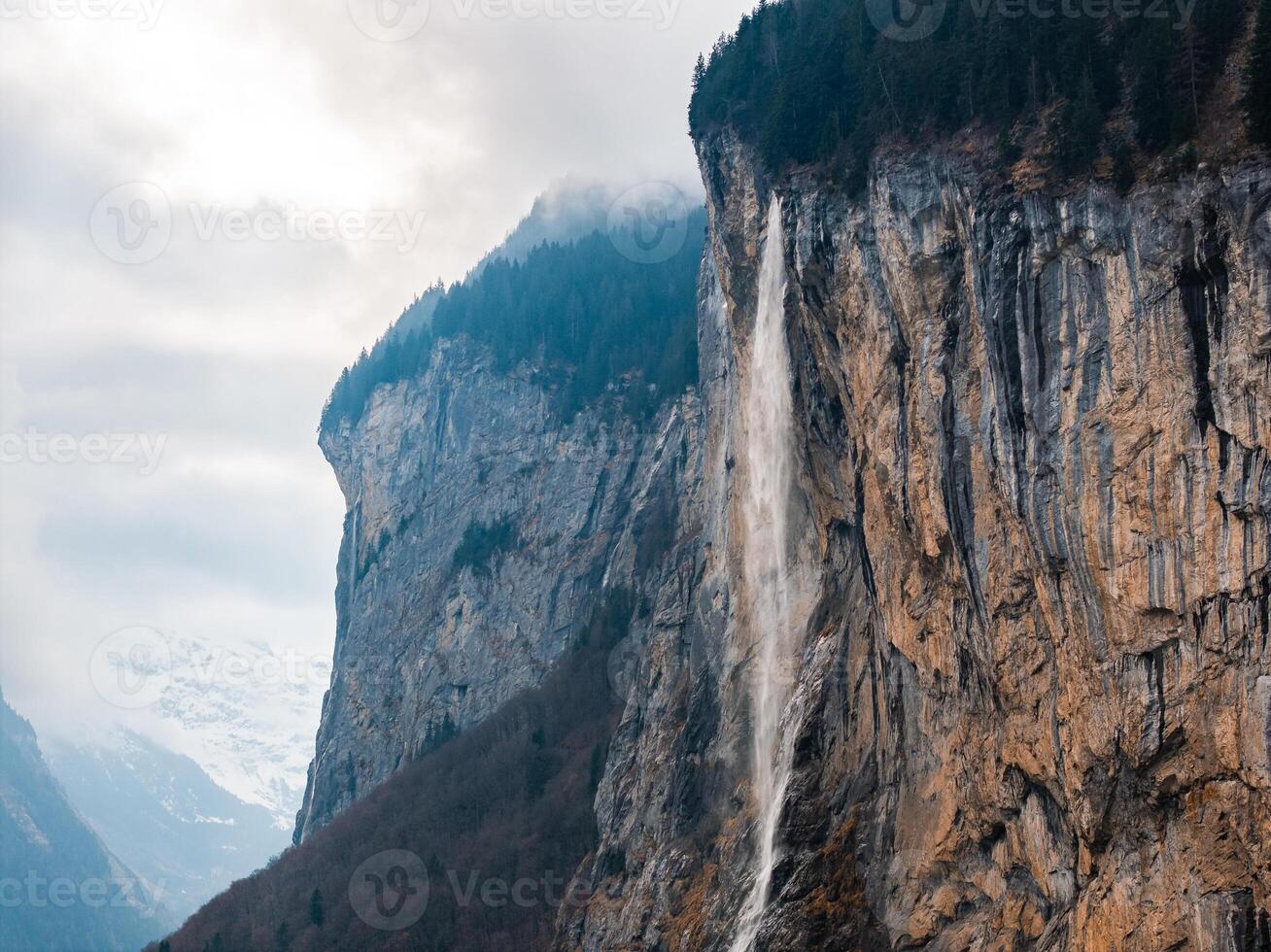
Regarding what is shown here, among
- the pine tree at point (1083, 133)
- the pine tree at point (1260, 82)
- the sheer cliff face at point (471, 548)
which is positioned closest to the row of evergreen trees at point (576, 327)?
the sheer cliff face at point (471, 548)

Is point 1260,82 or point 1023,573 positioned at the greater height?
point 1260,82

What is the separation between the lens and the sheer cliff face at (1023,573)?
3147cm

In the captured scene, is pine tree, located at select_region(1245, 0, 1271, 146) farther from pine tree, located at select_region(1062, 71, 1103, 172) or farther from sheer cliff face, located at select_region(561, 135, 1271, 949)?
pine tree, located at select_region(1062, 71, 1103, 172)

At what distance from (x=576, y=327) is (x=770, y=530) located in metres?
85.2

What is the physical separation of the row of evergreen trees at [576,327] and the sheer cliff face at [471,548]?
289 centimetres

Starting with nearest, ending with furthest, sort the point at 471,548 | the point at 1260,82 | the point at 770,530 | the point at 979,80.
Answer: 1. the point at 1260,82
2. the point at 979,80
3. the point at 770,530
4. the point at 471,548

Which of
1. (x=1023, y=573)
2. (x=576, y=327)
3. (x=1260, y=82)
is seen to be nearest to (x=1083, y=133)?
(x=1260, y=82)

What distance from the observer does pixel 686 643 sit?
2886 inches

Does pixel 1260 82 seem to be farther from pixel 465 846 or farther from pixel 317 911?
pixel 317 911

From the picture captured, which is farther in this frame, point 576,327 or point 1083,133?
point 576,327

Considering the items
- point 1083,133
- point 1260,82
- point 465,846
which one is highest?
point 1083,133

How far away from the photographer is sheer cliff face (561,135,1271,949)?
31.5 m

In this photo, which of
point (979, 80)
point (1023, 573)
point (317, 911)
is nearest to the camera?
point (1023, 573)

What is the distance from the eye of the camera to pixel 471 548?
131 m
